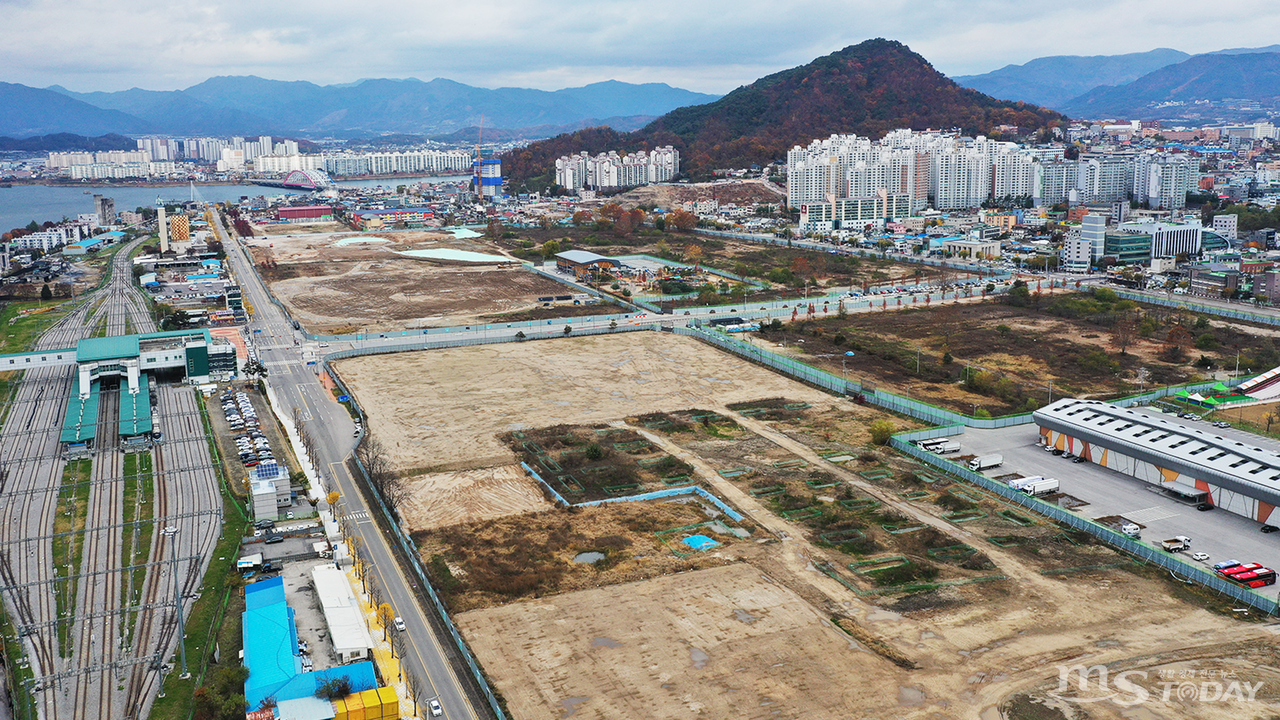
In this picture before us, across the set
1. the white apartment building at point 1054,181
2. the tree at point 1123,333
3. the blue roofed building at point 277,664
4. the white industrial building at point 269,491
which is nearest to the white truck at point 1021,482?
the blue roofed building at point 277,664

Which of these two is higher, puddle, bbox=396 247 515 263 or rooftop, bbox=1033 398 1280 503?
puddle, bbox=396 247 515 263

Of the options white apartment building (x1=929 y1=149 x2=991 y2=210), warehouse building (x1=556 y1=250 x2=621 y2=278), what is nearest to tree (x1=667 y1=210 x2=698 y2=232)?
warehouse building (x1=556 y1=250 x2=621 y2=278)

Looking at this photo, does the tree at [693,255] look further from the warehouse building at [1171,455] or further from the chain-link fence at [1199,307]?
the warehouse building at [1171,455]

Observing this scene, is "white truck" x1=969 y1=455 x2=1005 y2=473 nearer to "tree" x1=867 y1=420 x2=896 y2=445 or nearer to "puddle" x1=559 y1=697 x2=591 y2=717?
"tree" x1=867 y1=420 x2=896 y2=445

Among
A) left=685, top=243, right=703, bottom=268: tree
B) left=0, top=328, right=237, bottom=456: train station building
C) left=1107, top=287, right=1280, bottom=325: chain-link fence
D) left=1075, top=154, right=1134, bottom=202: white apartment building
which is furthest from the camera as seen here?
left=1075, top=154, right=1134, bottom=202: white apartment building

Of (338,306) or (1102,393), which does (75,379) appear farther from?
(1102,393)

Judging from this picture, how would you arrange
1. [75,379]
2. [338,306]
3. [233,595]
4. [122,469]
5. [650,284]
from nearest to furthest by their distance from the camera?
[233,595] → [122,469] → [75,379] → [338,306] → [650,284]

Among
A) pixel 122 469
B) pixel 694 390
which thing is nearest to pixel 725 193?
pixel 694 390
